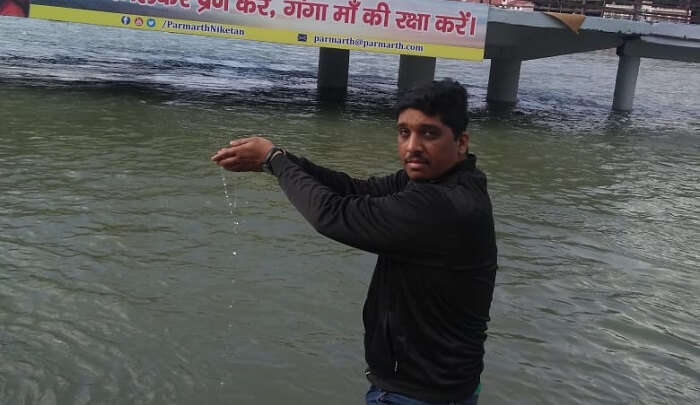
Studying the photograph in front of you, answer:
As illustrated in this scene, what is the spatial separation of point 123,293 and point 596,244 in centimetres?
562

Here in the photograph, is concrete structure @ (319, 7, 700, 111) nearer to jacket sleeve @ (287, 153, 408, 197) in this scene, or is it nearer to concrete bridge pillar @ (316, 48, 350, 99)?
concrete bridge pillar @ (316, 48, 350, 99)

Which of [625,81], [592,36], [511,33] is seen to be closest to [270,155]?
[511,33]

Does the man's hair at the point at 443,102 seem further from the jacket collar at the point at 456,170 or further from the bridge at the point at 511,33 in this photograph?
the bridge at the point at 511,33

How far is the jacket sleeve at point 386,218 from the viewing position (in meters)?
2.14

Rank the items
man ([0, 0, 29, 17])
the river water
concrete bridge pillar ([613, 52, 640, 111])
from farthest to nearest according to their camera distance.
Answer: concrete bridge pillar ([613, 52, 640, 111]) < man ([0, 0, 29, 17]) < the river water

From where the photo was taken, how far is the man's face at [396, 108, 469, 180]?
2.23 meters

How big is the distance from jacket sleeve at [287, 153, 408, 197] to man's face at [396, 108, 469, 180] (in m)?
0.31

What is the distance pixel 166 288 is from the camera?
20.6 feet

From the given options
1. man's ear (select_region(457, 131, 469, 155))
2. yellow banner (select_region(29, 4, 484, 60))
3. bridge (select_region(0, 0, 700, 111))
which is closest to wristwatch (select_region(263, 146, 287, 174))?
man's ear (select_region(457, 131, 469, 155))

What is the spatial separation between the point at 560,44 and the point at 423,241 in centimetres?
2243

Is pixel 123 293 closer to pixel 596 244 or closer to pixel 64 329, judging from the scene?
pixel 64 329

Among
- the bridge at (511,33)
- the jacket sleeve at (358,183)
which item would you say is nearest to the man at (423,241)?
the jacket sleeve at (358,183)

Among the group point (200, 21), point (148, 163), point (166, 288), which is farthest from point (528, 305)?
point (200, 21)

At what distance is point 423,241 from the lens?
216 cm
